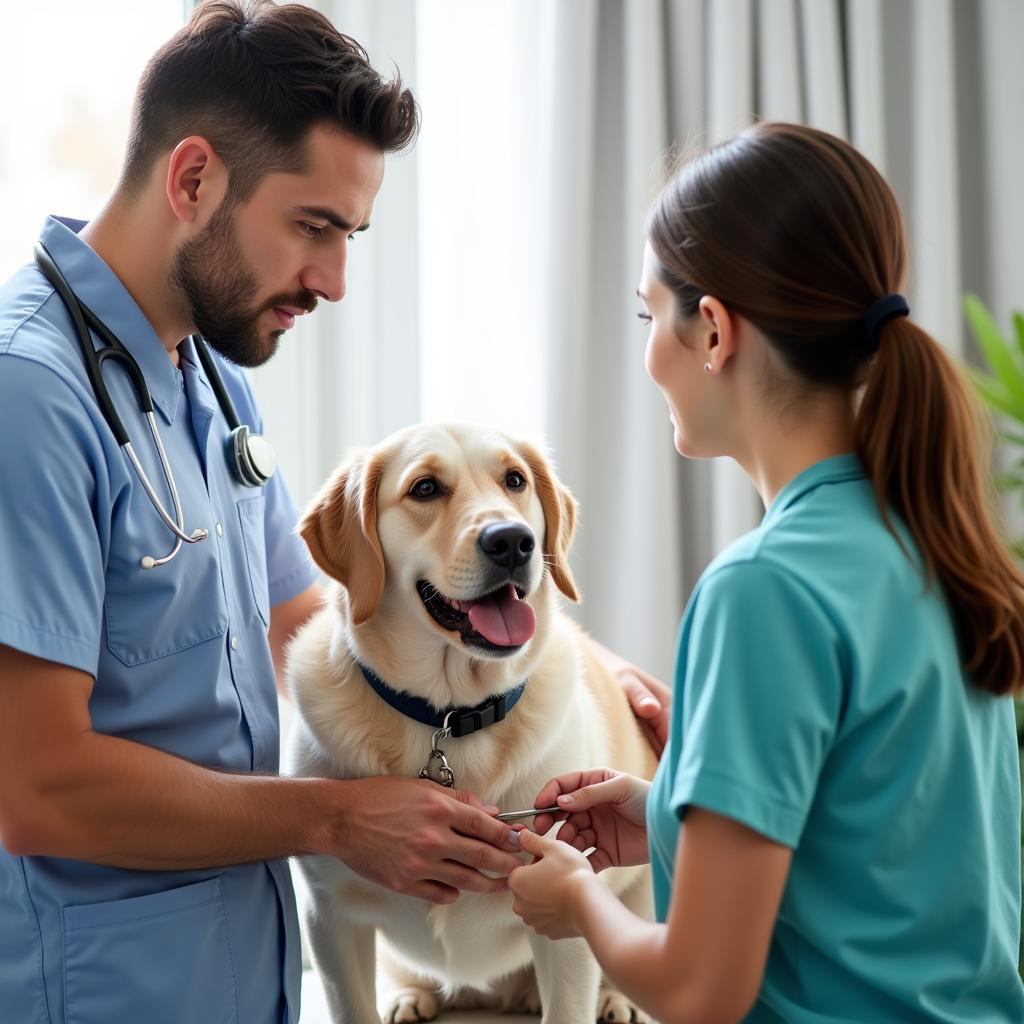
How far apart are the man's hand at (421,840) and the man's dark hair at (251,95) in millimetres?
844

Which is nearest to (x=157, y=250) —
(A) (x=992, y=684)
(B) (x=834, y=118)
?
(A) (x=992, y=684)

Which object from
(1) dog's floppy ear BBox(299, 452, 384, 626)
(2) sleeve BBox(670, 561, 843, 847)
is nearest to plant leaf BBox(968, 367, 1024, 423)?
(1) dog's floppy ear BBox(299, 452, 384, 626)

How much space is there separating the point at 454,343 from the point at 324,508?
1039mm

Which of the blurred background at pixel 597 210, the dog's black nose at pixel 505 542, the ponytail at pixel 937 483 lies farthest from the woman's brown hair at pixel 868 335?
the blurred background at pixel 597 210

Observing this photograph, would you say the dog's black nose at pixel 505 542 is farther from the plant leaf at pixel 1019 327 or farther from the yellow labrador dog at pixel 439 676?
the plant leaf at pixel 1019 327

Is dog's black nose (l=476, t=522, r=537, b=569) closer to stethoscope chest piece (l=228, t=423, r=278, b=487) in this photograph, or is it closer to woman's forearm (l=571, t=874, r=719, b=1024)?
stethoscope chest piece (l=228, t=423, r=278, b=487)

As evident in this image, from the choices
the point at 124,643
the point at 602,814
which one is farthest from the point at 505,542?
the point at 124,643

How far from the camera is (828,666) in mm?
849

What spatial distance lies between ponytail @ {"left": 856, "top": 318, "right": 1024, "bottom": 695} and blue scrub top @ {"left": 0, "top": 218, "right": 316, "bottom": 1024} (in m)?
0.88

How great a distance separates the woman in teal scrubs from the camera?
843 millimetres

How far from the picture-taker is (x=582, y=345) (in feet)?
8.38

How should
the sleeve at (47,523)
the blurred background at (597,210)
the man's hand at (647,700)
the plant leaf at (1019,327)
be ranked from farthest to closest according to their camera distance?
1. the blurred background at (597,210)
2. the plant leaf at (1019,327)
3. the man's hand at (647,700)
4. the sleeve at (47,523)

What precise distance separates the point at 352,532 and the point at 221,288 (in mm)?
398

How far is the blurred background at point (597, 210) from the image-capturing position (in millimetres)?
2432
